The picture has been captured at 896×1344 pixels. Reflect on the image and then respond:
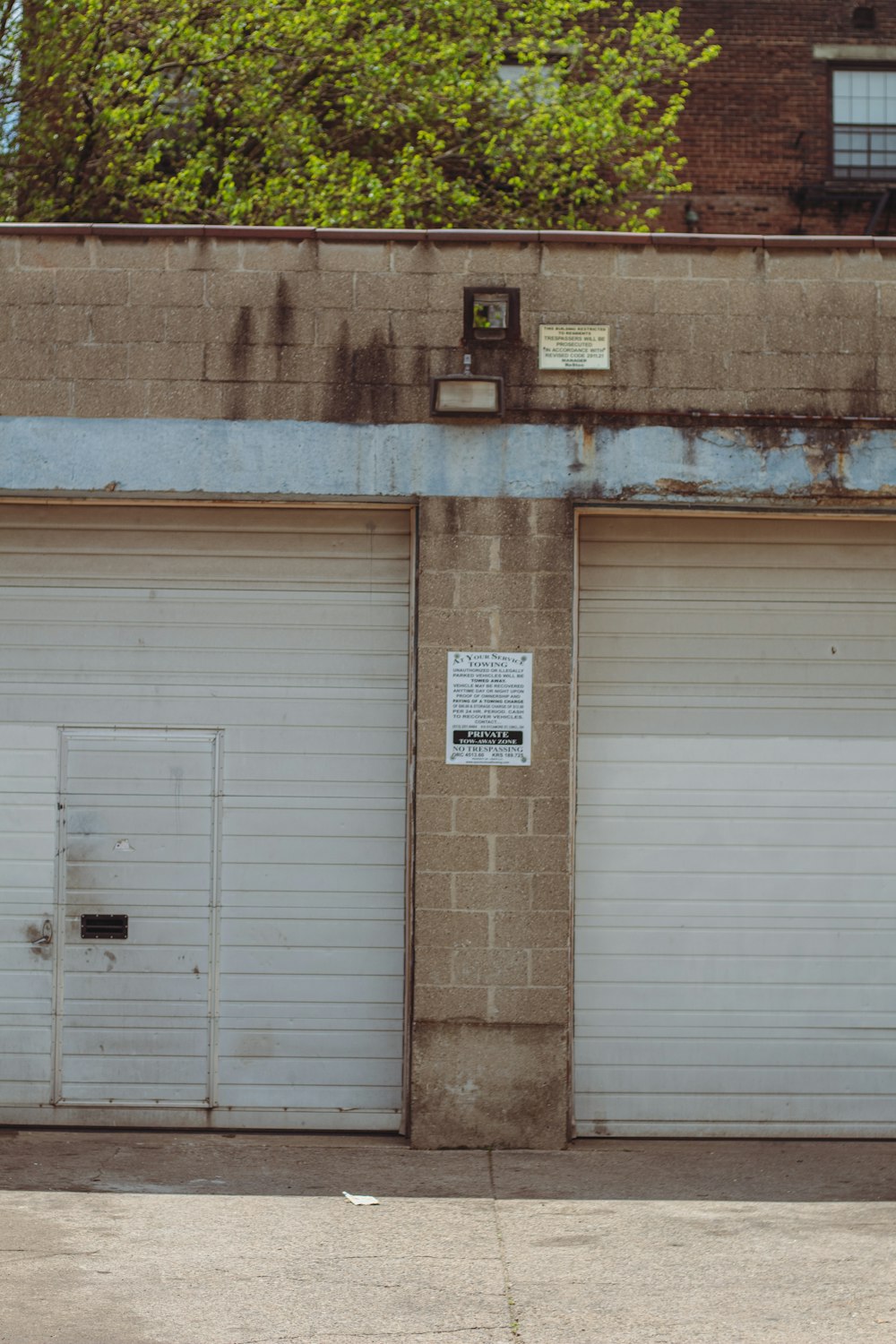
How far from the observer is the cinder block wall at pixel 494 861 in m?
8.16

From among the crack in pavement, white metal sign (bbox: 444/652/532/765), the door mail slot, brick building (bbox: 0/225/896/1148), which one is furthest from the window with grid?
the crack in pavement

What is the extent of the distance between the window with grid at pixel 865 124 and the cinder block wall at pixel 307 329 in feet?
45.7

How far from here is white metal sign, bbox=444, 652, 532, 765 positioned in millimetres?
8266

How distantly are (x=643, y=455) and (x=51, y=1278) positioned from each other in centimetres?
503

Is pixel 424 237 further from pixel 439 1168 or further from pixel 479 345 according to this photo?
pixel 439 1168

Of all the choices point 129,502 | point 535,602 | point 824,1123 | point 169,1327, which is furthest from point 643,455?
point 169,1327

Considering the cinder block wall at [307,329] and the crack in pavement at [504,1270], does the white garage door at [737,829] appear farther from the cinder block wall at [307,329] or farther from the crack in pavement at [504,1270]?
the crack in pavement at [504,1270]

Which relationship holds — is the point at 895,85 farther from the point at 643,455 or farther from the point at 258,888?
the point at 258,888

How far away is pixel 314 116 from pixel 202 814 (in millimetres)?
10146

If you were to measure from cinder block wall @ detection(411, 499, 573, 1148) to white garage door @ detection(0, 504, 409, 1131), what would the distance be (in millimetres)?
318

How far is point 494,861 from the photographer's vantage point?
8.23 meters

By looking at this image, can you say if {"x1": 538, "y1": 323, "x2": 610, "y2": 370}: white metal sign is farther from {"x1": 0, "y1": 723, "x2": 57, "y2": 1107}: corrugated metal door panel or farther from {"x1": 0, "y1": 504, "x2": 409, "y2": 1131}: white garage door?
{"x1": 0, "y1": 723, "x2": 57, "y2": 1107}: corrugated metal door panel

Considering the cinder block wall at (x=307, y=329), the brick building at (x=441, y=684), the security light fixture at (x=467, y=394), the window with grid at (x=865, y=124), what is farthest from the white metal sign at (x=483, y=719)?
the window with grid at (x=865, y=124)

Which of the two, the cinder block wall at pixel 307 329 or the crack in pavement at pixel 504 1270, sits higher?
the cinder block wall at pixel 307 329
